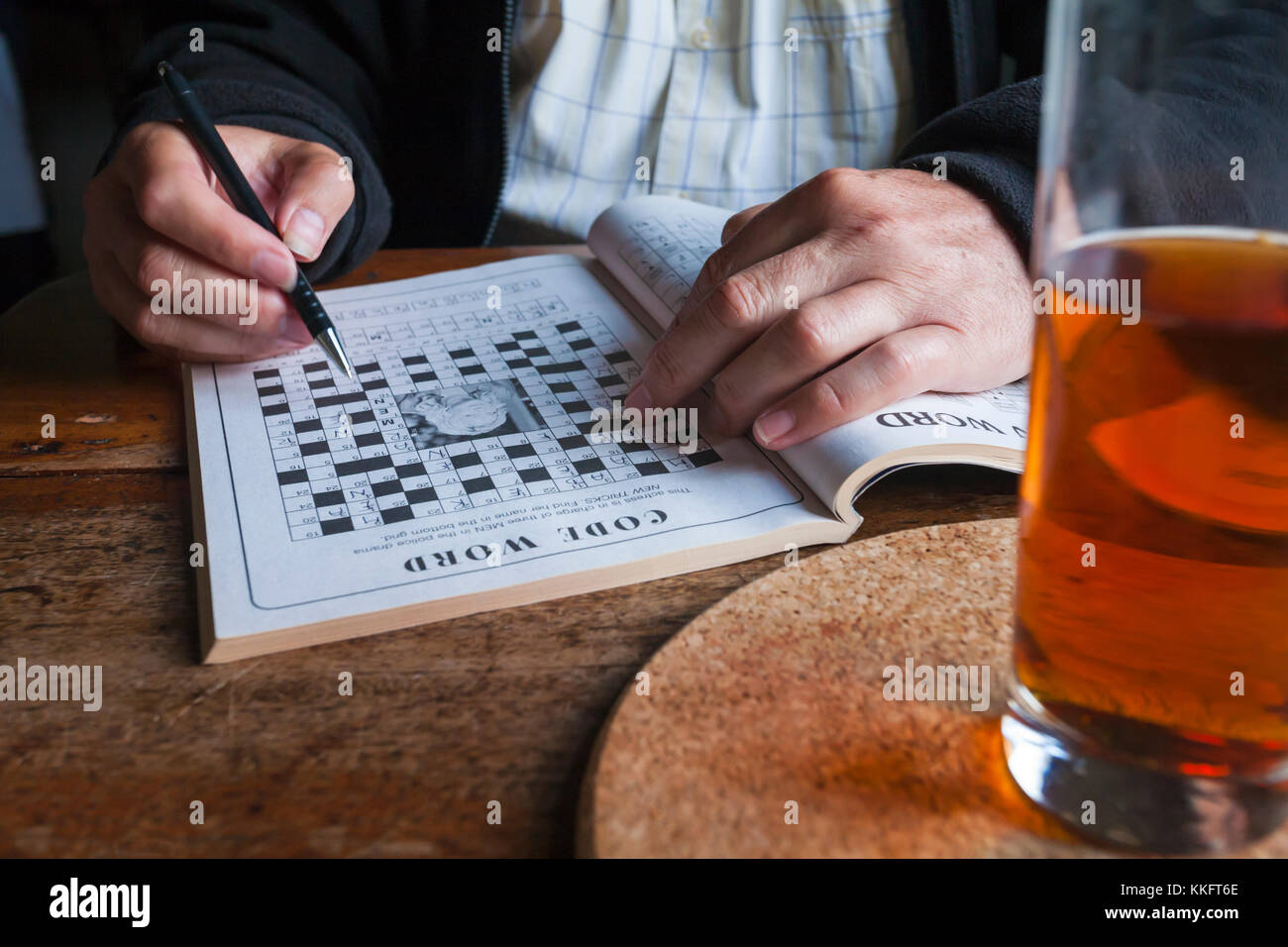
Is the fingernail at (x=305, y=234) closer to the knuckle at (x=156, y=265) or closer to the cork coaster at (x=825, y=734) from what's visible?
the knuckle at (x=156, y=265)

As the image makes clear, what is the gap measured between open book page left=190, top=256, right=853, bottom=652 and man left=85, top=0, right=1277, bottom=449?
0.06m

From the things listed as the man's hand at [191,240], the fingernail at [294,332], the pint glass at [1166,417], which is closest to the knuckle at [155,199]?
the man's hand at [191,240]

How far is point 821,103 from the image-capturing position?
1.29 meters

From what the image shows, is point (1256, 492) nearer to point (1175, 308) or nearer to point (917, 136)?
point (1175, 308)

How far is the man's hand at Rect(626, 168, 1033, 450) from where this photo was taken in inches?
25.5

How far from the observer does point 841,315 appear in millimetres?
660

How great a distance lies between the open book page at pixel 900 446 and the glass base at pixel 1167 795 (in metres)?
0.25

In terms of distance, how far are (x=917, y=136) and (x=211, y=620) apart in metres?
0.76

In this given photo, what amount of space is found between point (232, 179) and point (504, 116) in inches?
18.7

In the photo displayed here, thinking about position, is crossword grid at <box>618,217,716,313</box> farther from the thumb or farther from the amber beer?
the amber beer

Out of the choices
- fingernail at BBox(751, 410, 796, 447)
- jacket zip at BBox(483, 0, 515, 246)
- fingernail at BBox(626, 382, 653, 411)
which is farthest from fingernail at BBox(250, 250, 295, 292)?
jacket zip at BBox(483, 0, 515, 246)

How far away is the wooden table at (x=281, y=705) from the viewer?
395mm

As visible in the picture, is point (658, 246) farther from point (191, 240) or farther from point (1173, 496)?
point (1173, 496)

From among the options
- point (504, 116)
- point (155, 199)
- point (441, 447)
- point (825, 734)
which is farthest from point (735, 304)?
point (504, 116)
